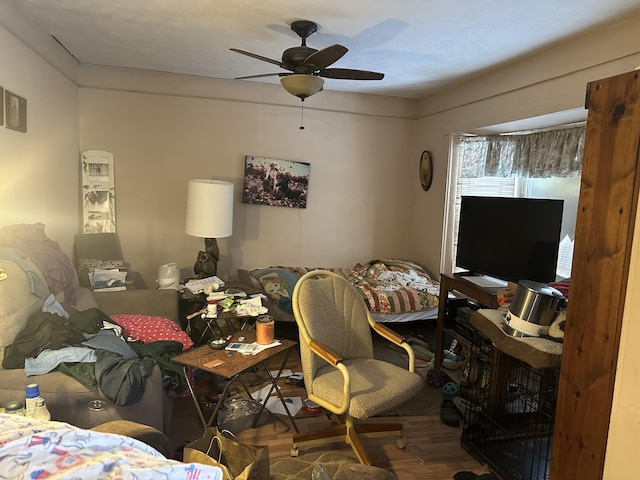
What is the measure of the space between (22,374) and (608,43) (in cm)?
359

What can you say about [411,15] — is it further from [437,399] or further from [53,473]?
[53,473]

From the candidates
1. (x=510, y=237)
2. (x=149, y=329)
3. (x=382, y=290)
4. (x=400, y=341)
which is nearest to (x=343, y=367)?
(x=400, y=341)

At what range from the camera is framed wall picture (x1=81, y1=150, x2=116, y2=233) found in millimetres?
4316

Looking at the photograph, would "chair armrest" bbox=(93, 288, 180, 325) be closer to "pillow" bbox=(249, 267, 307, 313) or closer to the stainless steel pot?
"pillow" bbox=(249, 267, 307, 313)

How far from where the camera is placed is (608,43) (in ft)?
8.94

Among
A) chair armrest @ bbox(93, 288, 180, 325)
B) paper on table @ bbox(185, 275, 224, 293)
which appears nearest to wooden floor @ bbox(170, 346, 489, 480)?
chair armrest @ bbox(93, 288, 180, 325)

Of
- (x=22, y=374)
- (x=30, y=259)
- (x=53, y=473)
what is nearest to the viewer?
(x=53, y=473)

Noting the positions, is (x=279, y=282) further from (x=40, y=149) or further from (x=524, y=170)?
(x=524, y=170)

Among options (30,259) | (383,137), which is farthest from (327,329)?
(383,137)

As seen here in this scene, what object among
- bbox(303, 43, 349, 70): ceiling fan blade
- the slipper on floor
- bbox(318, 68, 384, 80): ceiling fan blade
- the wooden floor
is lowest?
the wooden floor

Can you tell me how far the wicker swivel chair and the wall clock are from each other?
246 centimetres

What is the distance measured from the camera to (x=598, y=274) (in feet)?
5.17

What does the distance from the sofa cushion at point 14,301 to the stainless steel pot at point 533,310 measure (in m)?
2.37

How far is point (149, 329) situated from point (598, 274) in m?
2.52
